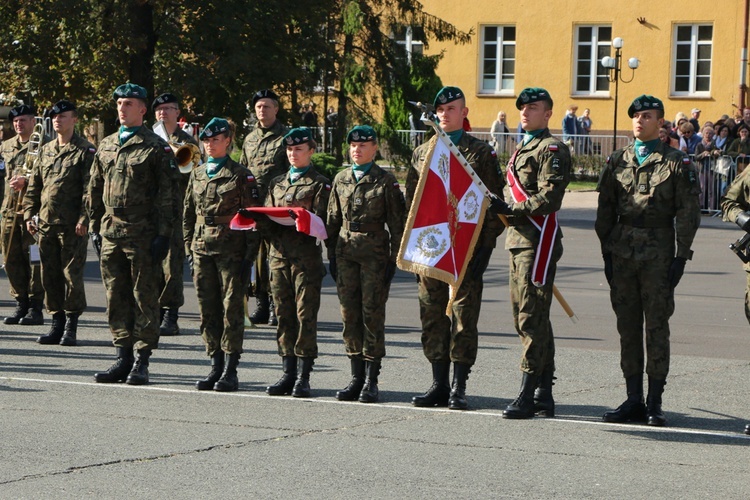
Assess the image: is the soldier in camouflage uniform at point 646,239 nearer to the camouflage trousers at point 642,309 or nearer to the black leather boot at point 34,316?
the camouflage trousers at point 642,309

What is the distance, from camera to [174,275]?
42.5 ft

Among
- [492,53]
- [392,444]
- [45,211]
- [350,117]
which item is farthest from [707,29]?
[392,444]

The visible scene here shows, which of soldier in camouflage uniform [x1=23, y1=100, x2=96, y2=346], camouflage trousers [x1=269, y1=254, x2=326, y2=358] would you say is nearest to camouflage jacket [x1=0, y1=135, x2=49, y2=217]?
soldier in camouflage uniform [x1=23, y1=100, x2=96, y2=346]

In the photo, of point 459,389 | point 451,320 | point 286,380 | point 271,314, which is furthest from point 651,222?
point 271,314

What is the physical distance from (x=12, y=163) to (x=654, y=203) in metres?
7.23

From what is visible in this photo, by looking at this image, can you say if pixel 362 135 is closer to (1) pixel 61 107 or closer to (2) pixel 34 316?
(1) pixel 61 107

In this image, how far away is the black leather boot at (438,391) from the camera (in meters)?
9.46

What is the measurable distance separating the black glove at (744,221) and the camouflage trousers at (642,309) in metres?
0.52

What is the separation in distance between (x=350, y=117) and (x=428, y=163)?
20623 millimetres

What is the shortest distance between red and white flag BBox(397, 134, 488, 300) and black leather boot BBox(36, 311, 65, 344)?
4264 mm

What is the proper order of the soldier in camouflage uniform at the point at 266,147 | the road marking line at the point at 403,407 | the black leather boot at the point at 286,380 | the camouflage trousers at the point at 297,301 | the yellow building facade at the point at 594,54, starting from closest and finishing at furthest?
the road marking line at the point at 403,407, the camouflage trousers at the point at 297,301, the black leather boot at the point at 286,380, the soldier in camouflage uniform at the point at 266,147, the yellow building facade at the point at 594,54

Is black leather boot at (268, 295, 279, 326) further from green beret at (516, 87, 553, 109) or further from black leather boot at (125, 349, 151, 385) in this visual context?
green beret at (516, 87, 553, 109)

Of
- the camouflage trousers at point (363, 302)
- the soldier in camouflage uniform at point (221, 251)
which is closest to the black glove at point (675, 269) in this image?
the camouflage trousers at point (363, 302)

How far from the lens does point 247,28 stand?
23906mm
